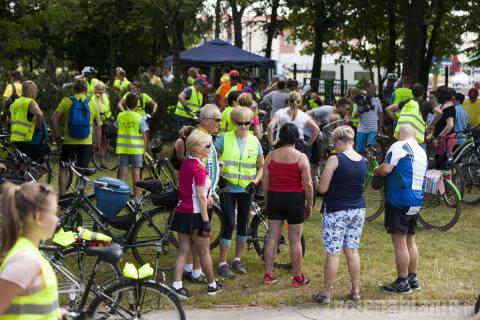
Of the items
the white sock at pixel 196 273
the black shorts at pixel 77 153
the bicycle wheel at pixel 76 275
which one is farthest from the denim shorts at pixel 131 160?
the bicycle wheel at pixel 76 275

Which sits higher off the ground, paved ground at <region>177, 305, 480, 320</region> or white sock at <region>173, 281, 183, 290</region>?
white sock at <region>173, 281, 183, 290</region>

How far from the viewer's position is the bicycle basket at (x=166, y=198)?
272 inches

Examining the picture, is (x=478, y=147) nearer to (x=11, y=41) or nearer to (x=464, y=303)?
(x=464, y=303)

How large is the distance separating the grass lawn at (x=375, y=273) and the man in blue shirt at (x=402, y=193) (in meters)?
0.29

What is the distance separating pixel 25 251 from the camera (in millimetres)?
3334

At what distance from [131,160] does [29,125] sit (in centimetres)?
149

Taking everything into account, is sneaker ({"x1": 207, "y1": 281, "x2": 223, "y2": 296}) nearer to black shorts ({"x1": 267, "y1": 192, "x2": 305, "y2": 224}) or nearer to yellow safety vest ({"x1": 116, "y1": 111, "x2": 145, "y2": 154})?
black shorts ({"x1": 267, "y1": 192, "x2": 305, "y2": 224})

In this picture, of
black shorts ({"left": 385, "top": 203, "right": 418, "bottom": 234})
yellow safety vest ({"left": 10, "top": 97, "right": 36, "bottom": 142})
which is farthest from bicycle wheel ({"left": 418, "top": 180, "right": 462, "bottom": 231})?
yellow safety vest ({"left": 10, "top": 97, "right": 36, "bottom": 142})

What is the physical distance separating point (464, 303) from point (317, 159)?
4.85 meters

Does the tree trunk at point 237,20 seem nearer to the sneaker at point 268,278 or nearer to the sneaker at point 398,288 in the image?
the sneaker at point 268,278

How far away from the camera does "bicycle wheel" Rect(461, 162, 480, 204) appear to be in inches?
458

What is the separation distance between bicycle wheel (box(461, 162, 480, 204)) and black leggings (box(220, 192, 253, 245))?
5243mm

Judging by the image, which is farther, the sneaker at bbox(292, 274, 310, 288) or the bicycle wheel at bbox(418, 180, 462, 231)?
the bicycle wheel at bbox(418, 180, 462, 231)

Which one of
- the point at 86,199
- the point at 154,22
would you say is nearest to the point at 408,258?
the point at 86,199
